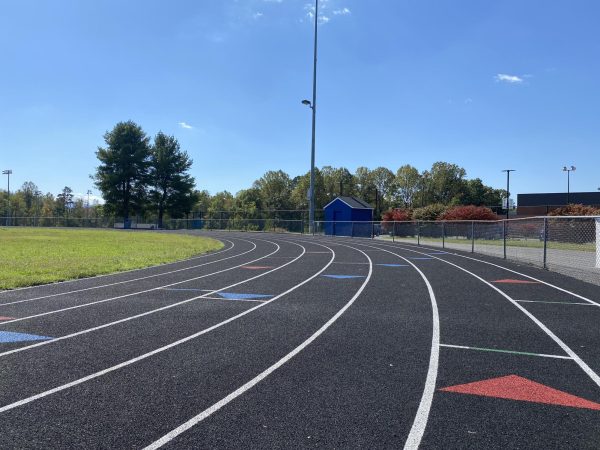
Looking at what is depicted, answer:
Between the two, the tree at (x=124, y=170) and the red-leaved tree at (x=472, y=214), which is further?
the tree at (x=124, y=170)

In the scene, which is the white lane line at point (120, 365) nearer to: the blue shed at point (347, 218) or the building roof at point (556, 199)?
the blue shed at point (347, 218)

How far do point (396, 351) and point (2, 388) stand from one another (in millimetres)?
4473

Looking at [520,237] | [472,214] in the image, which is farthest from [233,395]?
[472,214]

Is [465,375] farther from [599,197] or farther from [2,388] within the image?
[599,197]

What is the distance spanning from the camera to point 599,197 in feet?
240

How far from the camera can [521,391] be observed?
4344 millimetres

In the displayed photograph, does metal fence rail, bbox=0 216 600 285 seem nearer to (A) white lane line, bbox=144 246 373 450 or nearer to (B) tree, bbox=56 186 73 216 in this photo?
(A) white lane line, bbox=144 246 373 450

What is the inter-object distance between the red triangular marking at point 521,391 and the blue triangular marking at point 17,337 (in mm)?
5540

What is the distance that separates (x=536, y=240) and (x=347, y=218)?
30.4 metres

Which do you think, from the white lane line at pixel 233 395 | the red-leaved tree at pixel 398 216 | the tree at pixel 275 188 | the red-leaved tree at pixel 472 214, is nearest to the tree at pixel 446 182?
the tree at pixel 275 188

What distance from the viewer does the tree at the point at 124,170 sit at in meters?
72.4

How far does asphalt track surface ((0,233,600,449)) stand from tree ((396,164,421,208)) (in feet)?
259

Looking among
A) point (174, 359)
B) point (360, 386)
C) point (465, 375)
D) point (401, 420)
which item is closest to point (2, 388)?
point (174, 359)

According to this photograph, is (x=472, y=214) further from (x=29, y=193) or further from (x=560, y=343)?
(x=29, y=193)
